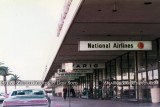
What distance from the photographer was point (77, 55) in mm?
31719

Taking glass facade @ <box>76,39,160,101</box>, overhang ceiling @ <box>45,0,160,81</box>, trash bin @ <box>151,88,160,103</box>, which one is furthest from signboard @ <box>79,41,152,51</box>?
trash bin @ <box>151,88,160,103</box>

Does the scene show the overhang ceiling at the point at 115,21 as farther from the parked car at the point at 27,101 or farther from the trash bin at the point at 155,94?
the parked car at the point at 27,101

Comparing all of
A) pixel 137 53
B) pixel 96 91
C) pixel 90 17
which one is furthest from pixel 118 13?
pixel 96 91

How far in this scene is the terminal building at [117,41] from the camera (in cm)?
1577

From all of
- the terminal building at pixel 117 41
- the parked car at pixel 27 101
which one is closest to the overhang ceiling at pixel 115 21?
the terminal building at pixel 117 41

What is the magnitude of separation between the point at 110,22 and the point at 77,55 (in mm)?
13489

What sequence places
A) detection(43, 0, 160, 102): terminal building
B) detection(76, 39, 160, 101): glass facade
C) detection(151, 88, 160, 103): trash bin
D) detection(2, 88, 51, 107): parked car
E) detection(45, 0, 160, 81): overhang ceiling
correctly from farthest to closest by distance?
detection(76, 39, 160, 101): glass facade, detection(151, 88, 160, 103): trash bin, detection(43, 0, 160, 102): terminal building, detection(45, 0, 160, 81): overhang ceiling, detection(2, 88, 51, 107): parked car

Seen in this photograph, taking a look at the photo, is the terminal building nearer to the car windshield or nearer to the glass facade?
the glass facade

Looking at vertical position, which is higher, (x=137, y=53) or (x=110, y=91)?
(x=137, y=53)

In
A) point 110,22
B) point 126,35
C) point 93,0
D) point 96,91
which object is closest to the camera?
point 93,0

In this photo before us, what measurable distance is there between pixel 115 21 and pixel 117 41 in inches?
65.9

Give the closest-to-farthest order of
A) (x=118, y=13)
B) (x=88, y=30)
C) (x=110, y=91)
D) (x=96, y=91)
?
(x=118, y=13) → (x=88, y=30) → (x=110, y=91) → (x=96, y=91)

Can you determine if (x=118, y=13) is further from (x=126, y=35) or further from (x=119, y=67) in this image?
(x=119, y=67)

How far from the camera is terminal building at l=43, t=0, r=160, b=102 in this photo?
15.8 m
